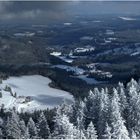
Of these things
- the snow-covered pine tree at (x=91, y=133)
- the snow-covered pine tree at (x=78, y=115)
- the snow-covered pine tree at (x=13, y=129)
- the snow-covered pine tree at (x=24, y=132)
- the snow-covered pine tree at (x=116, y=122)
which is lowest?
the snow-covered pine tree at (x=13, y=129)

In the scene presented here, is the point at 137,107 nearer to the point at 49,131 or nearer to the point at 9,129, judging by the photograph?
the point at 49,131

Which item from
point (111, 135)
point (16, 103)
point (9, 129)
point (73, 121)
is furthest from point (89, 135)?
point (16, 103)

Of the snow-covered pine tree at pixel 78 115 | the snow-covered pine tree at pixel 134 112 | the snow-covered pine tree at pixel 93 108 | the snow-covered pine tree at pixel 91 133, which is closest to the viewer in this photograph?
the snow-covered pine tree at pixel 91 133

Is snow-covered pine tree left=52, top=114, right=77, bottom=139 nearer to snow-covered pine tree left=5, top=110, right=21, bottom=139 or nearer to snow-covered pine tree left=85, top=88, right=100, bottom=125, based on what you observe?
snow-covered pine tree left=5, top=110, right=21, bottom=139

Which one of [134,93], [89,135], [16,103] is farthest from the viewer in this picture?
[16,103]

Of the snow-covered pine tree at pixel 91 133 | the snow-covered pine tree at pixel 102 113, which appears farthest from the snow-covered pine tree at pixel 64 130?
the snow-covered pine tree at pixel 102 113

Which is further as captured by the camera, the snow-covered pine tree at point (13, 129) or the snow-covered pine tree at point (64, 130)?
the snow-covered pine tree at point (13, 129)

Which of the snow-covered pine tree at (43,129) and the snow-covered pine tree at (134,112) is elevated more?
the snow-covered pine tree at (134,112)

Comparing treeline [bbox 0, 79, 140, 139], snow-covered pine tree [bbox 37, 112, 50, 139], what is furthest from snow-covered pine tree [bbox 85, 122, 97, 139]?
snow-covered pine tree [bbox 37, 112, 50, 139]

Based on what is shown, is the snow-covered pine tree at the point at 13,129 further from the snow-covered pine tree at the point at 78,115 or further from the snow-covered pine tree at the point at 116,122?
the snow-covered pine tree at the point at 116,122
